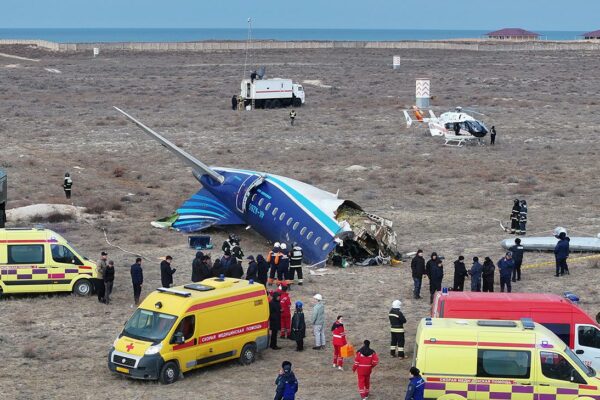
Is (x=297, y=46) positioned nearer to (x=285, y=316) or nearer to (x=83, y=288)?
(x=83, y=288)

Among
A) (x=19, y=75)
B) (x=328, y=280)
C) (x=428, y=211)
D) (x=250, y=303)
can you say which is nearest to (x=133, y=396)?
(x=250, y=303)

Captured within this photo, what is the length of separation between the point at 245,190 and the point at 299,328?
36.3 ft

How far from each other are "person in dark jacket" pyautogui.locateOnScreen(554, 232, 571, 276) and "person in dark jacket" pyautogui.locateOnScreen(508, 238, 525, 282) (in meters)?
1.03

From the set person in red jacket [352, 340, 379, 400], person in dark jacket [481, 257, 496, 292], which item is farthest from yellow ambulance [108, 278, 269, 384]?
person in dark jacket [481, 257, 496, 292]

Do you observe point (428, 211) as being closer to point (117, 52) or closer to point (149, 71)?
point (149, 71)

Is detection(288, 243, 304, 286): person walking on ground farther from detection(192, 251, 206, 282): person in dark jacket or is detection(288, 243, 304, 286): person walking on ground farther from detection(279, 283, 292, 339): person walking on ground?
detection(279, 283, 292, 339): person walking on ground

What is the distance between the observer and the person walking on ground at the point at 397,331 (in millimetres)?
21234

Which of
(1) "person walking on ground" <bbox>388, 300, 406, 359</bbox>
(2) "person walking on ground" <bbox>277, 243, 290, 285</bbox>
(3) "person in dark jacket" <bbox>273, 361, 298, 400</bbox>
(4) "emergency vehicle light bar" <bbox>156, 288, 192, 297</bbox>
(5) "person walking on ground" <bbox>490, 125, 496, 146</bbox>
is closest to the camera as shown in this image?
(3) "person in dark jacket" <bbox>273, 361, 298, 400</bbox>

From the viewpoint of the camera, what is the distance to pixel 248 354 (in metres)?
21.0

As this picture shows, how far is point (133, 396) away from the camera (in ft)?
62.0

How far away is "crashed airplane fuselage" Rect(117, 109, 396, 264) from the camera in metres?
29.2

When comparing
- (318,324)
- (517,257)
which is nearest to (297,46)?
(517,257)

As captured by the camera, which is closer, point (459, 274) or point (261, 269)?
point (459, 274)

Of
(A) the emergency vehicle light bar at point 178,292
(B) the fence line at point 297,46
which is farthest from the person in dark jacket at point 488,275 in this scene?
(B) the fence line at point 297,46
